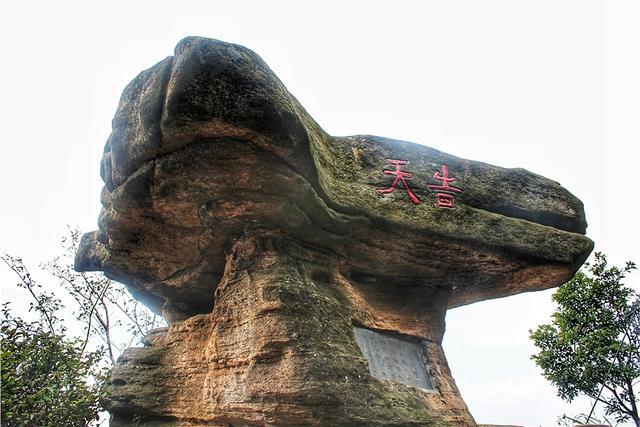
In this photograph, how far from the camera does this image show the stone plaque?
669 cm

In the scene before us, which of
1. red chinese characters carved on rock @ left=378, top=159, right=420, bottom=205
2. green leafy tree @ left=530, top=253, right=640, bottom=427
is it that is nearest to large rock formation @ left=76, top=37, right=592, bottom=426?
red chinese characters carved on rock @ left=378, top=159, right=420, bottom=205

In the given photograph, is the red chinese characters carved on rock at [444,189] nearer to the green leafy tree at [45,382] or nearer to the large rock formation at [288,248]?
the large rock formation at [288,248]

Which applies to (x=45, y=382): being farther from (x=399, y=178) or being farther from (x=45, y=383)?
(x=399, y=178)

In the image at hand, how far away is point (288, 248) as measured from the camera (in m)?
6.60

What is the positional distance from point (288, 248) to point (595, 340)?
13.9 m

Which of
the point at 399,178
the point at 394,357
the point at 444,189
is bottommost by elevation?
the point at 394,357

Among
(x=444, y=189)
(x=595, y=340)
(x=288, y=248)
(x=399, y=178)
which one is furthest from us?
(x=595, y=340)

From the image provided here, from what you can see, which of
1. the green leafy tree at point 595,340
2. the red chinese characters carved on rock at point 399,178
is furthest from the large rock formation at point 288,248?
the green leafy tree at point 595,340

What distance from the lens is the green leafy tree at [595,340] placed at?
1524 centimetres

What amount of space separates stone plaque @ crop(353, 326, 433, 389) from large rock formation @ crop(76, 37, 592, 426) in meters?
0.03

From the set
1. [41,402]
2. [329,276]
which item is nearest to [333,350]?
[329,276]

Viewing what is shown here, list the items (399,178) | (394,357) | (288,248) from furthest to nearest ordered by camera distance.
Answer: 1. (399,178)
2. (394,357)
3. (288,248)

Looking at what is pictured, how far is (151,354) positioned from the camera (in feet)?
23.9

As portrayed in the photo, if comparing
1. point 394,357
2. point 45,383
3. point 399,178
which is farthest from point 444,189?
point 45,383
